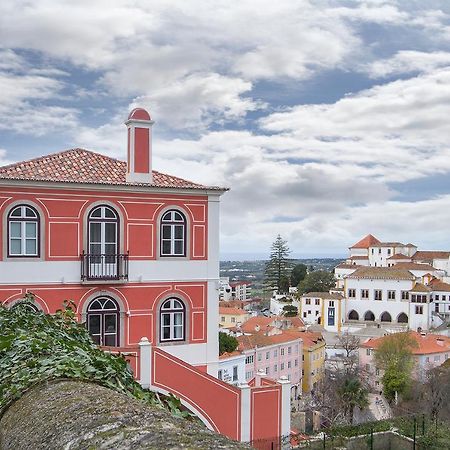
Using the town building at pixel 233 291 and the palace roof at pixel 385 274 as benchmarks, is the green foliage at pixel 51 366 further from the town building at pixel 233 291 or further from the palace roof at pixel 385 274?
the town building at pixel 233 291

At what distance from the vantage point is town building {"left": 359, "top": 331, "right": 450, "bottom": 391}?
165 feet

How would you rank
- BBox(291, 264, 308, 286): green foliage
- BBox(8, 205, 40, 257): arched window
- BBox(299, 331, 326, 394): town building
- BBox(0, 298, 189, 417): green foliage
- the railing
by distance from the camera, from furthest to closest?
BBox(291, 264, 308, 286): green foliage
BBox(299, 331, 326, 394): town building
the railing
BBox(8, 205, 40, 257): arched window
BBox(0, 298, 189, 417): green foliage

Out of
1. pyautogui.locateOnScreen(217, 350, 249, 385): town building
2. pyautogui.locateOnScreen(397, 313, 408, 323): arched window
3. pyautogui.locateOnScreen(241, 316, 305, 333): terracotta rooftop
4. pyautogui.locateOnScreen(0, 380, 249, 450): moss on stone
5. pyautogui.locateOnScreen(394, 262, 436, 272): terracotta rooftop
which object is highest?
pyautogui.locateOnScreen(0, 380, 249, 450): moss on stone

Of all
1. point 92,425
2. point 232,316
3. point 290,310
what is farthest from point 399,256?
point 92,425

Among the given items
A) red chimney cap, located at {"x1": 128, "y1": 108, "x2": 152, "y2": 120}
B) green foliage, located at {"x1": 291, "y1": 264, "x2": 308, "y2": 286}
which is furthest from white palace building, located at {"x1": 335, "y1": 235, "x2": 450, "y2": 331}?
red chimney cap, located at {"x1": 128, "y1": 108, "x2": 152, "y2": 120}

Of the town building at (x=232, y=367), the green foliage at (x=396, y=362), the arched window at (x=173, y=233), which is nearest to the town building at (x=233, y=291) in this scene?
the green foliage at (x=396, y=362)

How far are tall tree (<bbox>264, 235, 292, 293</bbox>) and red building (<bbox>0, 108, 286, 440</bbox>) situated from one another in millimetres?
83450

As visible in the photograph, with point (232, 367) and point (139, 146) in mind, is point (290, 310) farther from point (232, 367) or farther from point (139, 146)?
point (139, 146)

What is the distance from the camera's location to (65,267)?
13.2 meters

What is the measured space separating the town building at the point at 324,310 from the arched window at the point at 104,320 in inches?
2600

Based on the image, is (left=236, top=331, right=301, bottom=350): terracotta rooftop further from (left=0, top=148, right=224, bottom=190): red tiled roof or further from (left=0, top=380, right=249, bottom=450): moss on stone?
(left=0, top=380, right=249, bottom=450): moss on stone

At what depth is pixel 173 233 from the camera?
47.0ft

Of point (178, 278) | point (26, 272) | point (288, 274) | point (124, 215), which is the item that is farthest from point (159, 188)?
point (288, 274)

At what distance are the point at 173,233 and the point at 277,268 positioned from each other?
3350 inches
